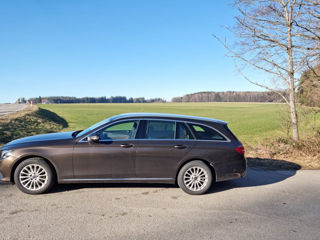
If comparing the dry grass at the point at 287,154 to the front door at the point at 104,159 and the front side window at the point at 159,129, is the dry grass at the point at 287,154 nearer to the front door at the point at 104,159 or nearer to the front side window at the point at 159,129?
the front side window at the point at 159,129

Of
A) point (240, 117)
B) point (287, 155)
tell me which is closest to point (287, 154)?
point (287, 155)

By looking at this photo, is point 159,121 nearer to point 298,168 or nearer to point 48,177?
point 48,177

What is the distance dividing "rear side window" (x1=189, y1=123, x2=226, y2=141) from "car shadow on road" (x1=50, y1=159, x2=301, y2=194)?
106 cm

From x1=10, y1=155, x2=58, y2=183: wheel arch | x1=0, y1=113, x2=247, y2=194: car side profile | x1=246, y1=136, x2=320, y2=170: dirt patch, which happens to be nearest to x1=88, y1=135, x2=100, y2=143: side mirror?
x1=0, y1=113, x2=247, y2=194: car side profile

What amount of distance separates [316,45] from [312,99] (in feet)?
8.56

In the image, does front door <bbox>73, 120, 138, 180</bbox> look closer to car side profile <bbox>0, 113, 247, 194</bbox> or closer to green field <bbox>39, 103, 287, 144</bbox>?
car side profile <bbox>0, 113, 247, 194</bbox>

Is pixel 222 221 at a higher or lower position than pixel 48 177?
lower

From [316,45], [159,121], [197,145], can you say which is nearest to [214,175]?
[197,145]

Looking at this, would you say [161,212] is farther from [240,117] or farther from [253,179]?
[240,117]

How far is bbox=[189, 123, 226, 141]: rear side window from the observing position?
4.82 m

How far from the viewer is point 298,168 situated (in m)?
6.65

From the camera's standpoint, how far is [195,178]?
4652mm

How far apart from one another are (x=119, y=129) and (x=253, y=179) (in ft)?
10.7

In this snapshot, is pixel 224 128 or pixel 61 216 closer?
pixel 61 216
